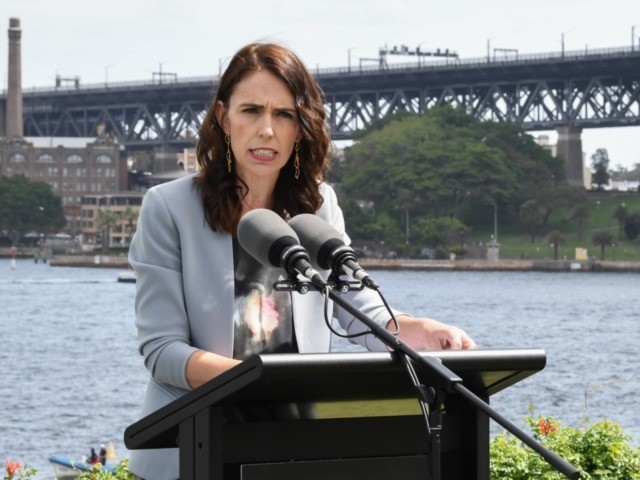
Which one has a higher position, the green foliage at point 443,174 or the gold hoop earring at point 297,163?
the green foliage at point 443,174

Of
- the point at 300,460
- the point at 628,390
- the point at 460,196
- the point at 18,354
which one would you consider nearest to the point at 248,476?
the point at 300,460

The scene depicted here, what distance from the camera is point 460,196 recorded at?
289 feet

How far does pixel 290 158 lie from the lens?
9.37 ft

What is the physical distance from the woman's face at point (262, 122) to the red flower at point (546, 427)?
101 inches

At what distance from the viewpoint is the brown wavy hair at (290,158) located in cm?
270

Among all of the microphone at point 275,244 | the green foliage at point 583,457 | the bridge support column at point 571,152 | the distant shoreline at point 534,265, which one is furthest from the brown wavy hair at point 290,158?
the bridge support column at point 571,152

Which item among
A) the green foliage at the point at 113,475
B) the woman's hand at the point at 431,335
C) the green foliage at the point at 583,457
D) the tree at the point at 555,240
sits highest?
the woman's hand at the point at 431,335

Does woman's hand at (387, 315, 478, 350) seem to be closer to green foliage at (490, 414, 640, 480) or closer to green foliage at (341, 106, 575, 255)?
green foliage at (490, 414, 640, 480)

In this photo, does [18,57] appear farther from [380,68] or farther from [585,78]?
[585,78]

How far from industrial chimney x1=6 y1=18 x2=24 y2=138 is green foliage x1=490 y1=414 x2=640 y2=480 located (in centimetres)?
11198

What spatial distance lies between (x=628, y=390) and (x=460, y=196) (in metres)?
58.3

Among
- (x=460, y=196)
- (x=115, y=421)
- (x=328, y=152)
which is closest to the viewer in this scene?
(x=328, y=152)

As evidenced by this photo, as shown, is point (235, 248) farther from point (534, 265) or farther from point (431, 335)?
point (534, 265)

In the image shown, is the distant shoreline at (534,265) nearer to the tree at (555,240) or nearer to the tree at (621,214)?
the tree at (555,240)
